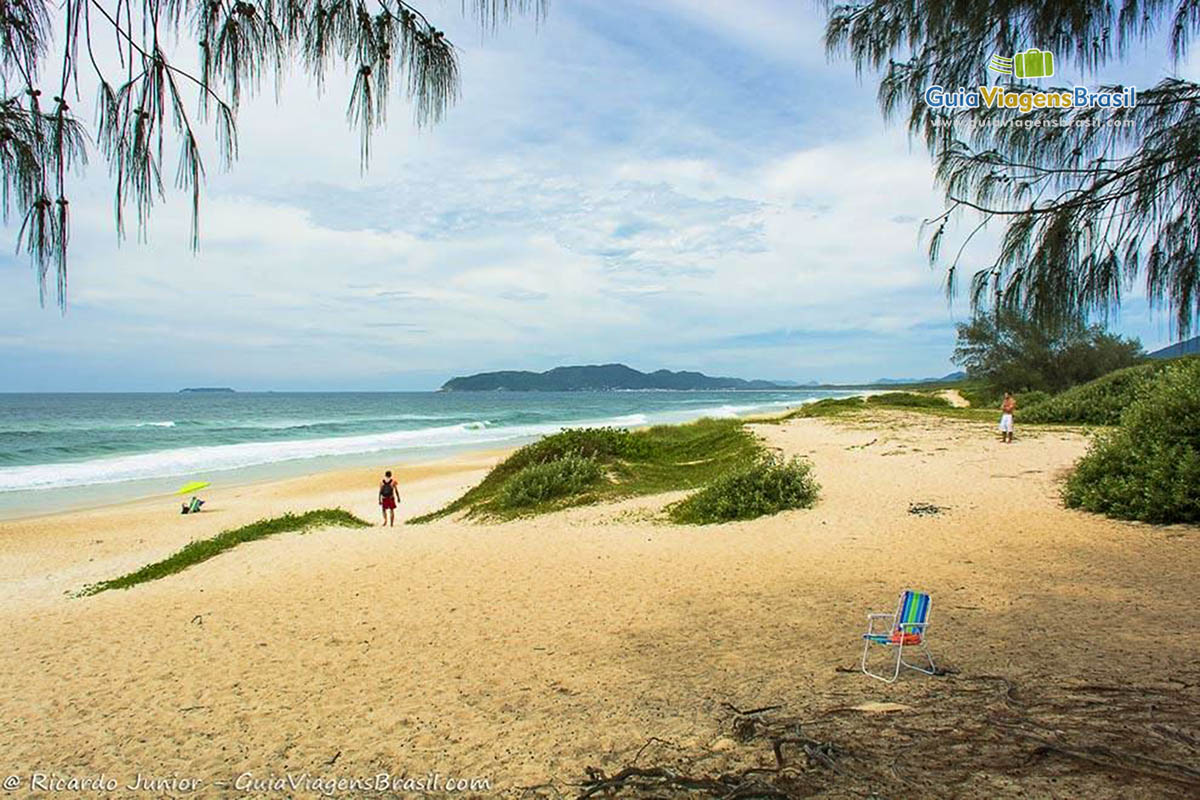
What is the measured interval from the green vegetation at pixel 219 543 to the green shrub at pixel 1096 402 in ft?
62.7

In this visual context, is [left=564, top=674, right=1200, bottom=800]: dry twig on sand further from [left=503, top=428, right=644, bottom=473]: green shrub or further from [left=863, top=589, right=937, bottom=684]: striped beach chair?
[left=503, top=428, right=644, bottom=473]: green shrub

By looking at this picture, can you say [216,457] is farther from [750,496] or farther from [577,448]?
[750,496]

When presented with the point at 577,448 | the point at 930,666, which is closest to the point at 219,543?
the point at 577,448

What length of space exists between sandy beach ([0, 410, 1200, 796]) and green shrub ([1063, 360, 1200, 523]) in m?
0.41

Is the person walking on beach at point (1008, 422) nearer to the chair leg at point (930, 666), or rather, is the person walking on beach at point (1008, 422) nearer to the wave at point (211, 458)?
the chair leg at point (930, 666)

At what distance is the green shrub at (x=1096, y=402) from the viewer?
20078mm

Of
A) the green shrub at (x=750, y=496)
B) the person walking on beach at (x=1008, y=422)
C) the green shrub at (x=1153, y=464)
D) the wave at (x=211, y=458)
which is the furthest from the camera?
the wave at (x=211, y=458)

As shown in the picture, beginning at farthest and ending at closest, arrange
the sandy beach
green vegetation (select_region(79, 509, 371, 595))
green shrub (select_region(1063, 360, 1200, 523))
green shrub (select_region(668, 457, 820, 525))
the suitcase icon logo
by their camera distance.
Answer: green shrub (select_region(668, 457, 820, 525)), green vegetation (select_region(79, 509, 371, 595)), green shrub (select_region(1063, 360, 1200, 523)), the sandy beach, the suitcase icon logo

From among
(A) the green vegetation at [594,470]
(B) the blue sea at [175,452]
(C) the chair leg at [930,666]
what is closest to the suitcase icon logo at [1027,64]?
(C) the chair leg at [930,666]

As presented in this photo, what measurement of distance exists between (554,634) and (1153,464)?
8.08 m

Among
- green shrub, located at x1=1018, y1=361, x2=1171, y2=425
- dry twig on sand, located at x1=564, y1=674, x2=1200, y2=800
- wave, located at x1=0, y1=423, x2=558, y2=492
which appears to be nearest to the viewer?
dry twig on sand, located at x1=564, y1=674, x2=1200, y2=800

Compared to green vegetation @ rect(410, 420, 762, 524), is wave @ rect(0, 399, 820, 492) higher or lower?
lower

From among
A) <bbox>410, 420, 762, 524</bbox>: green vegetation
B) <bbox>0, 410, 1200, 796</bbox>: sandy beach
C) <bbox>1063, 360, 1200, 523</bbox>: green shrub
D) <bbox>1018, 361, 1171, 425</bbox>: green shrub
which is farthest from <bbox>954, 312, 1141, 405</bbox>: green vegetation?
<bbox>0, 410, 1200, 796</bbox>: sandy beach

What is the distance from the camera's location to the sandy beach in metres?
4.16
